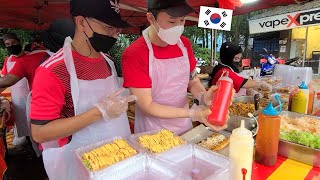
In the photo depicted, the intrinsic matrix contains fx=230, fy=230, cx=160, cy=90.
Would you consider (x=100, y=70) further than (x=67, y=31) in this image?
No

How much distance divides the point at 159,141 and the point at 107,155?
0.91 ft

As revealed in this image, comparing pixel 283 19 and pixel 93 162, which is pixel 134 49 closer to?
pixel 93 162

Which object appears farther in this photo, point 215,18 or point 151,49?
point 215,18

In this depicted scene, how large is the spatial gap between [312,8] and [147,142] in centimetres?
636

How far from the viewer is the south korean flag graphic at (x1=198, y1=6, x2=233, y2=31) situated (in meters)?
3.73

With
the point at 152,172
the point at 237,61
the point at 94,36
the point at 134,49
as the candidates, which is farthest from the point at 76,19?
the point at 237,61

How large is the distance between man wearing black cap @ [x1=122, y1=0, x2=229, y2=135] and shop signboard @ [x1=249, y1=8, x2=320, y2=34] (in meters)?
5.31

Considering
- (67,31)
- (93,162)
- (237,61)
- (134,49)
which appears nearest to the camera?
(93,162)

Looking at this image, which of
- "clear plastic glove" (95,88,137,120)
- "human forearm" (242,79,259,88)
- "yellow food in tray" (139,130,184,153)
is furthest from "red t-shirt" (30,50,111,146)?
"human forearm" (242,79,259,88)

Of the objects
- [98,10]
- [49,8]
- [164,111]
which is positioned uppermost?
[49,8]

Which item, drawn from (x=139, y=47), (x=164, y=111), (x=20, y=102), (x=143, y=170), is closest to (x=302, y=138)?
(x=164, y=111)

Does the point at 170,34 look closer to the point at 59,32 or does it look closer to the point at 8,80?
the point at 59,32

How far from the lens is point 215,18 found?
378cm

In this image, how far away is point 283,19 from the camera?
21.0 feet
